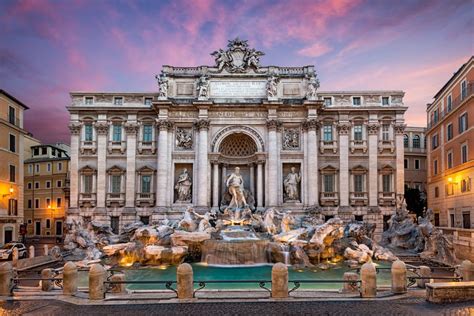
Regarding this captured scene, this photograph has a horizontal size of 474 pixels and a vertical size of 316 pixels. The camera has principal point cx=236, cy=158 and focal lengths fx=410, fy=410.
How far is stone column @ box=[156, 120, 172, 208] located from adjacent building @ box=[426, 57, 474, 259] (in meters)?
23.2

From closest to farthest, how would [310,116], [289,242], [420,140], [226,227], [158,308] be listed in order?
[158,308]
[289,242]
[226,227]
[310,116]
[420,140]

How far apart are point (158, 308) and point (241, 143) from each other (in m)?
26.3

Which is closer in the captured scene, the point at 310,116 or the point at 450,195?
the point at 310,116

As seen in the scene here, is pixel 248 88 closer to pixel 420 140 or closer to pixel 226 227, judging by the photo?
pixel 226 227

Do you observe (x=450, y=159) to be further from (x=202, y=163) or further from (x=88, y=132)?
(x=88, y=132)

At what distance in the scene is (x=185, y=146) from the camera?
3672 centimetres

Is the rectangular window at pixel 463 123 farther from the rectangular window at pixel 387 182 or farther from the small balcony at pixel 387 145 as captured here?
the rectangular window at pixel 387 182

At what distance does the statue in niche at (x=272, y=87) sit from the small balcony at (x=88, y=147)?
16.5m

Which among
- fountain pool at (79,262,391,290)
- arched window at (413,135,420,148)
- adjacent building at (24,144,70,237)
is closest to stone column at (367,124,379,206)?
fountain pool at (79,262,391,290)

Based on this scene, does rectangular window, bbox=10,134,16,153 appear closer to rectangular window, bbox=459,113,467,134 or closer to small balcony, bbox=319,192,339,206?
small balcony, bbox=319,192,339,206

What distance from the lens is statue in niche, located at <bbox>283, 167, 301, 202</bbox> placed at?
36.0 meters

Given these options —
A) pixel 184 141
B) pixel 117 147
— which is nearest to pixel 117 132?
pixel 117 147

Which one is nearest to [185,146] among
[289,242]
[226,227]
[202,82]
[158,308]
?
[202,82]

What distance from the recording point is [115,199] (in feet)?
122
